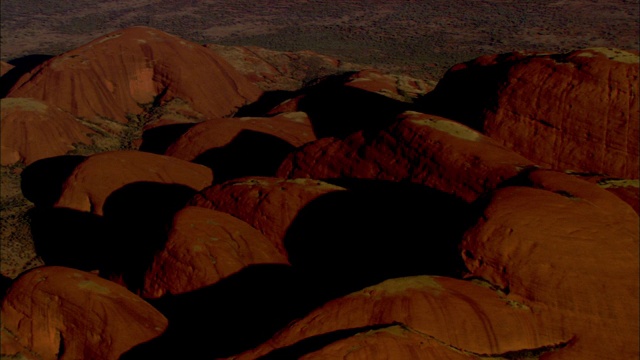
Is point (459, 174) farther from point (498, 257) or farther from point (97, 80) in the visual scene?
point (97, 80)

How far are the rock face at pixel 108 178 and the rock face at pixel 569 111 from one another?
1760cm

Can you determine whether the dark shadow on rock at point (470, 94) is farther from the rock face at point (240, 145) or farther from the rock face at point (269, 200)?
the rock face at point (240, 145)

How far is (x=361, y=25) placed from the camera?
126 m

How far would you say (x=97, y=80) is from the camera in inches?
1896

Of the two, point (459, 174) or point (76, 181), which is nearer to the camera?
point (459, 174)

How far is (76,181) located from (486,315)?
958 inches

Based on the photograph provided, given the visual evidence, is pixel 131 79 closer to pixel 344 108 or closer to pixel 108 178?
pixel 344 108

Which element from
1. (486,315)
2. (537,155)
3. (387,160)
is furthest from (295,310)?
(537,155)

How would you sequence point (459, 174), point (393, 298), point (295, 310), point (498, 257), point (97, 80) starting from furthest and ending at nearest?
point (97, 80) < point (459, 174) < point (295, 310) < point (498, 257) < point (393, 298)

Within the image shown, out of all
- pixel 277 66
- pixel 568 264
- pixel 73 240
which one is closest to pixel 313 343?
pixel 568 264

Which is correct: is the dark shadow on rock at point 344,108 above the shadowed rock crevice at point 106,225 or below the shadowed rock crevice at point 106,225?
above

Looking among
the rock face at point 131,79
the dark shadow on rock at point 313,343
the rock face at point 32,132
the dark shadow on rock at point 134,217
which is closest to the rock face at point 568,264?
the dark shadow on rock at point 313,343

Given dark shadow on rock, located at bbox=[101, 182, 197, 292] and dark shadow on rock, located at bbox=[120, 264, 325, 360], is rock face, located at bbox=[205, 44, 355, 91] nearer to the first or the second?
dark shadow on rock, located at bbox=[101, 182, 197, 292]

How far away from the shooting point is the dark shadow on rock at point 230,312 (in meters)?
14.9
